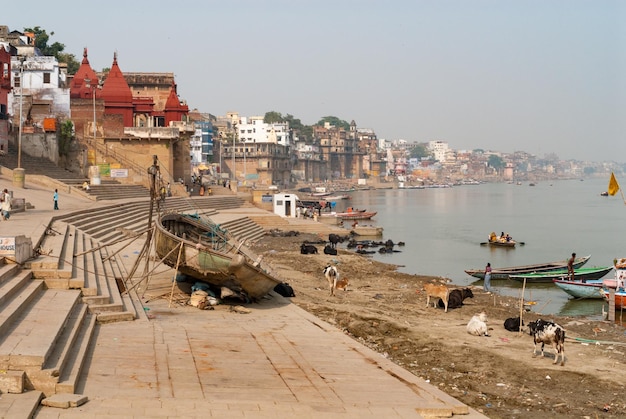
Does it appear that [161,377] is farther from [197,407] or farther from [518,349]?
[518,349]

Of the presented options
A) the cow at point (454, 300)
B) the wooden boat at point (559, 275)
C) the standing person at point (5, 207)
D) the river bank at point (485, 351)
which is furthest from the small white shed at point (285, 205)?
the standing person at point (5, 207)

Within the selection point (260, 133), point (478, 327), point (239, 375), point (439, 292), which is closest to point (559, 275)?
point (439, 292)

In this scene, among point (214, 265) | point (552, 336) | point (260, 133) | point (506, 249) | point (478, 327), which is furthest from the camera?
point (260, 133)

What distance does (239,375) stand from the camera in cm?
1039

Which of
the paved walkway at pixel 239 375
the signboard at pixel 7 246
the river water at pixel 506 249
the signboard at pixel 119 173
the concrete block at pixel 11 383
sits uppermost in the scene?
the signboard at pixel 119 173

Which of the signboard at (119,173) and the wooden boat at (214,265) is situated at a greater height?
the signboard at (119,173)

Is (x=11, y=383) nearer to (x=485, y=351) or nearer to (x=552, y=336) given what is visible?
(x=485, y=351)

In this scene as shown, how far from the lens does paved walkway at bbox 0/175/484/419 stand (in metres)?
8.81

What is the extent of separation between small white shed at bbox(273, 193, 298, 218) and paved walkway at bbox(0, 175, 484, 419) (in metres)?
36.5

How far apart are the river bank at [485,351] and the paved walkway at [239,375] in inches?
50.9

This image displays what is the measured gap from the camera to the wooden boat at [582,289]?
2584cm

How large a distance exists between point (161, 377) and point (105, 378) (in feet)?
2.32

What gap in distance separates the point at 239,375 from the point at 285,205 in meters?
41.2

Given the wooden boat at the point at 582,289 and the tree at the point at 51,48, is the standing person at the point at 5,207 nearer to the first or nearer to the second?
the wooden boat at the point at 582,289
